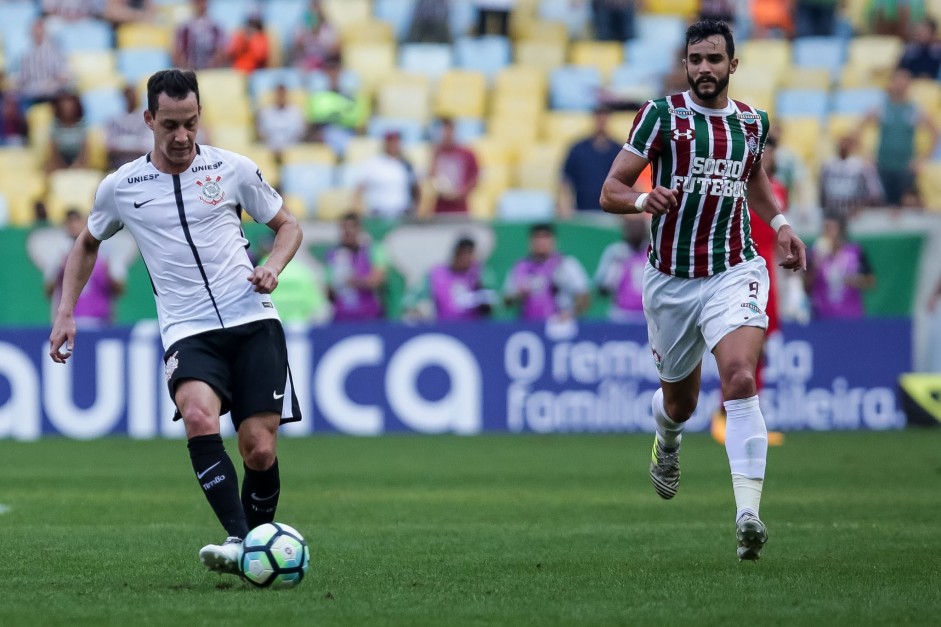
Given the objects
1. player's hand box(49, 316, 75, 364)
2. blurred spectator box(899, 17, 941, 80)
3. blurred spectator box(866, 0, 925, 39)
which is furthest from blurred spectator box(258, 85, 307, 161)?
player's hand box(49, 316, 75, 364)

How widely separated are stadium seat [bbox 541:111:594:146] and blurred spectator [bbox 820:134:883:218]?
345cm

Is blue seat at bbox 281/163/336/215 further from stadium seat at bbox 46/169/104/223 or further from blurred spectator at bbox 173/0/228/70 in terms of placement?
blurred spectator at bbox 173/0/228/70

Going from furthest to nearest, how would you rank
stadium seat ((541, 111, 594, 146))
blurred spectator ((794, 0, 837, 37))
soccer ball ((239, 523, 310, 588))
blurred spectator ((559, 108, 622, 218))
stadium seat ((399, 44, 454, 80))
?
blurred spectator ((794, 0, 837, 37)) < stadium seat ((399, 44, 454, 80)) < stadium seat ((541, 111, 594, 146)) < blurred spectator ((559, 108, 622, 218)) < soccer ball ((239, 523, 310, 588))

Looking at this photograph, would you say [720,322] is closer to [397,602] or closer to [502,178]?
[397,602]

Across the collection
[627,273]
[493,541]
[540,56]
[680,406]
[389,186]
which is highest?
[540,56]

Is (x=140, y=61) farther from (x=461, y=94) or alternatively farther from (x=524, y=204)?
(x=524, y=204)

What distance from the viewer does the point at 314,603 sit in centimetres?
621

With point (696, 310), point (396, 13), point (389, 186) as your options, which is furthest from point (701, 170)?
point (396, 13)

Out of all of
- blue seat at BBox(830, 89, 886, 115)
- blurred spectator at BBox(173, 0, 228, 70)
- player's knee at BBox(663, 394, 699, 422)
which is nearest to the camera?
player's knee at BBox(663, 394, 699, 422)

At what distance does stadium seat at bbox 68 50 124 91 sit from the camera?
22125 mm

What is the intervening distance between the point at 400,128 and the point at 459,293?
4529mm

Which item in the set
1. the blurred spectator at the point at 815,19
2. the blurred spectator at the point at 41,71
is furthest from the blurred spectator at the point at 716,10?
the blurred spectator at the point at 41,71

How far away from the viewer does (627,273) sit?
17.4 metres

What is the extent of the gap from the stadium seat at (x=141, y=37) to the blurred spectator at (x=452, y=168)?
17.7ft
